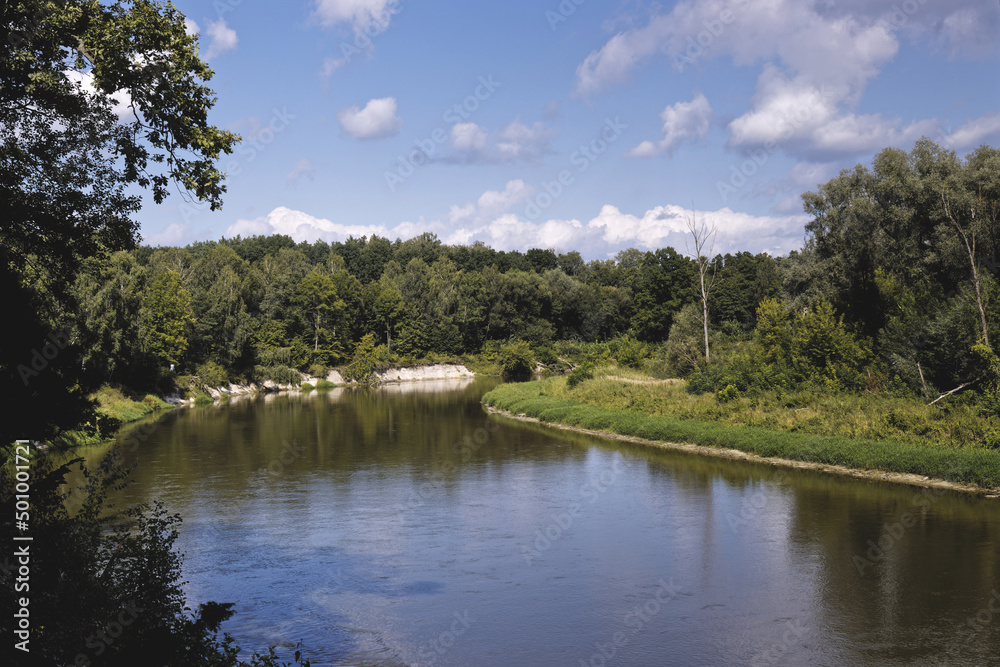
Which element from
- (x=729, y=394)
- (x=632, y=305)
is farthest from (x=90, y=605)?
(x=632, y=305)

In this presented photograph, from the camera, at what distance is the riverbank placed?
2583 cm

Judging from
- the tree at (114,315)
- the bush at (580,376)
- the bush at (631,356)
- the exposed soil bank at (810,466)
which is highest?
the tree at (114,315)

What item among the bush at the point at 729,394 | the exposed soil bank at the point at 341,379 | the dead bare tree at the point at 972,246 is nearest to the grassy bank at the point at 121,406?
the exposed soil bank at the point at 341,379

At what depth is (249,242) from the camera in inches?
5374

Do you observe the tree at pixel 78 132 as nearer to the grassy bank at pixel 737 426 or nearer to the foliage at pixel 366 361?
the grassy bank at pixel 737 426

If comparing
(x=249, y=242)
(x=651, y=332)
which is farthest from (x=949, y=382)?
(x=249, y=242)

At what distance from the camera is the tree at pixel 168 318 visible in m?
65.1

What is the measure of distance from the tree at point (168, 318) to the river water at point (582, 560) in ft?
107

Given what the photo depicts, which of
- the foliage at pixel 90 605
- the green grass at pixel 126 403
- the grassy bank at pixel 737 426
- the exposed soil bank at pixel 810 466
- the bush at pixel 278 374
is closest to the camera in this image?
the foliage at pixel 90 605

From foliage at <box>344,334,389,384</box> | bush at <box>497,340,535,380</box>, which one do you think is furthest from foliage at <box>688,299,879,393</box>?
foliage at <box>344,334,389,384</box>

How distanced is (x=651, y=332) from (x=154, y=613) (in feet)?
272

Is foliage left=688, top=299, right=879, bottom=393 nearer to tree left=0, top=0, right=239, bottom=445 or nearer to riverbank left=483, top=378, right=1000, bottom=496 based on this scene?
riverbank left=483, top=378, right=1000, bottom=496

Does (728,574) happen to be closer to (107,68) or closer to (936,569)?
(936,569)

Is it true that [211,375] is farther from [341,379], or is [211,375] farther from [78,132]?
[78,132]
